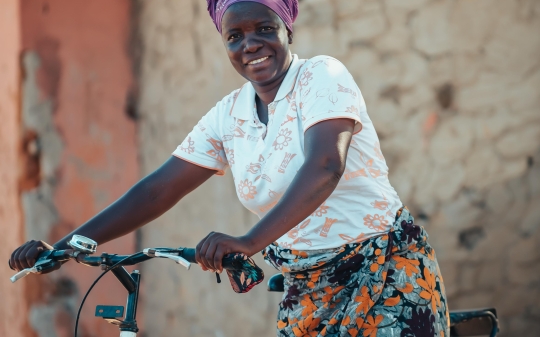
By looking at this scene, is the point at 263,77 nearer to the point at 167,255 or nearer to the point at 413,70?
the point at 167,255

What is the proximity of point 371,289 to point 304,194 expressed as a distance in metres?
0.45

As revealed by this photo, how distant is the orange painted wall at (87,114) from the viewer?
556 cm

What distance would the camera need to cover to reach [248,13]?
2484mm

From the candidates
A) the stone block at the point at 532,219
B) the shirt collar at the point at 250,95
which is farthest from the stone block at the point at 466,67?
the shirt collar at the point at 250,95

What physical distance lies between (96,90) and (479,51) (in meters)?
2.86

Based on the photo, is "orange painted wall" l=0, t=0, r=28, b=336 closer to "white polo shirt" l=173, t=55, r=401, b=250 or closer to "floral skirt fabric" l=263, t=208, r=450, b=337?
"white polo shirt" l=173, t=55, r=401, b=250

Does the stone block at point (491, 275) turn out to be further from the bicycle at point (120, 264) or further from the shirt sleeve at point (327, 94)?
the bicycle at point (120, 264)

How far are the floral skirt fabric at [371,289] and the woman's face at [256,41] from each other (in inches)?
24.2

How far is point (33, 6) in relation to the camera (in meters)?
5.43

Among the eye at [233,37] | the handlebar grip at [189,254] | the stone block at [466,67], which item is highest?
the stone block at [466,67]

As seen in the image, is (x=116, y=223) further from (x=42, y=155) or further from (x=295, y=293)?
(x=42, y=155)

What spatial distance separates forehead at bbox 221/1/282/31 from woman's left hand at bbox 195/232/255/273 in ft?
2.72

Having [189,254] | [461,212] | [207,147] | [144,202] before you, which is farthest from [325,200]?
[461,212]

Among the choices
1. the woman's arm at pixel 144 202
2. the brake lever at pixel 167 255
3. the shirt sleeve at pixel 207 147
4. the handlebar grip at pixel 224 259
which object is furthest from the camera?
the shirt sleeve at pixel 207 147
